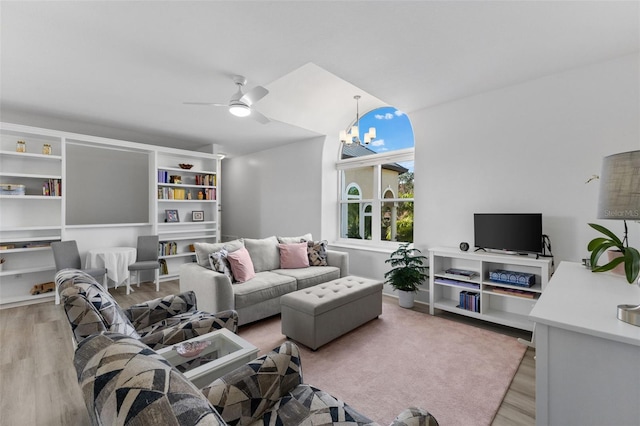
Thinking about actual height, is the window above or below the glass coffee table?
above

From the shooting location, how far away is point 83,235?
446 cm

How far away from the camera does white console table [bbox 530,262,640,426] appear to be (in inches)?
37.8

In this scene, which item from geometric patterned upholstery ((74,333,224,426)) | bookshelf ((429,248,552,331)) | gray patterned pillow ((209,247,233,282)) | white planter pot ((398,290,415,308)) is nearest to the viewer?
geometric patterned upholstery ((74,333,224,426))

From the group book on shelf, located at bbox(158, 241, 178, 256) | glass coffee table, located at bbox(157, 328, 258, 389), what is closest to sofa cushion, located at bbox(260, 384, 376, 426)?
glass coffee table, located at bbox(157, 328, 258, 389)

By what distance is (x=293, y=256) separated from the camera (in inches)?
156

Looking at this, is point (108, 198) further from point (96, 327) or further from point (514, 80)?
point (514, 80)

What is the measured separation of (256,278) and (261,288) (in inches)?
9.6

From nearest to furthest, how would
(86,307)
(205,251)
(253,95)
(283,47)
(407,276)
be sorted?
(86,307) → (283,47) → (253,95) → (205,251) → (407,276)

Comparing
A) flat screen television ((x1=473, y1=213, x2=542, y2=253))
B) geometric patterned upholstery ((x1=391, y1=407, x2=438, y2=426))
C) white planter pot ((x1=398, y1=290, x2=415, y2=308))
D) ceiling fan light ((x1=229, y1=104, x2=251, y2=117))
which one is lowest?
white planter pot ((x1=398, y1=290, x2=415, y2=308))

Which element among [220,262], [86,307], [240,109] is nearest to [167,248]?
[220,262]

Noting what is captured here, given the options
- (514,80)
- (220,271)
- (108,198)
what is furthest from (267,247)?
(108,198)

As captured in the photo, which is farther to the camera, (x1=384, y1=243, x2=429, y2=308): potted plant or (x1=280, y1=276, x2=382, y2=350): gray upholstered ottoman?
(x1=384, y1=243, x2=429, y2=308): potted plant

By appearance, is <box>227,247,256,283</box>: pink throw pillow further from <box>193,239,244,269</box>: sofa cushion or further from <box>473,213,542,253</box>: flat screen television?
<box>473,213,542,253</box>: flat screen television

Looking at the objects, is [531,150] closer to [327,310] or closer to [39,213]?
[327,310]
